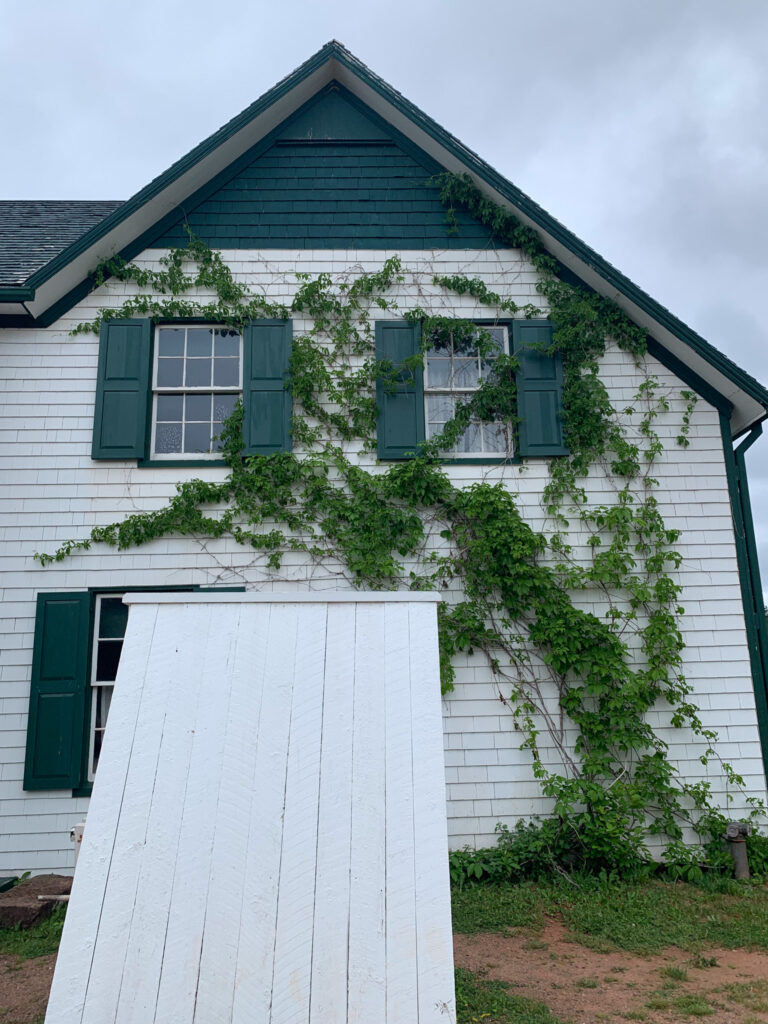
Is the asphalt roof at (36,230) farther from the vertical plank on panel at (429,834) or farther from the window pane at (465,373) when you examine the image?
the vertical plank on panel at (429,834)

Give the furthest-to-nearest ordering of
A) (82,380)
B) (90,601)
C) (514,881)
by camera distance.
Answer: (82,380)
(90,601)
(514,881)

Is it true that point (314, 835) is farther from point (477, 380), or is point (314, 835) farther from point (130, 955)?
point (477, 380)

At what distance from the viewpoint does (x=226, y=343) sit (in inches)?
334

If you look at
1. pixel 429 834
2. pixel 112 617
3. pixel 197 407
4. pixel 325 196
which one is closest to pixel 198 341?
pixel 197 407

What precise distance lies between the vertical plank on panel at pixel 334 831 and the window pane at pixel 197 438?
16.4ft

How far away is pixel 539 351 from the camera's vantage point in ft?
27.5

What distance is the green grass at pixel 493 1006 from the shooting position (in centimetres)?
431

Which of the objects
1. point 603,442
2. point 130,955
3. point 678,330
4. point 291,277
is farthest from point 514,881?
point 291,277

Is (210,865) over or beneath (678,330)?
beneath

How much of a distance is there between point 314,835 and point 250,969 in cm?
50

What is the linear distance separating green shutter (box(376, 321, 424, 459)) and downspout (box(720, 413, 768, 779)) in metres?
3.28

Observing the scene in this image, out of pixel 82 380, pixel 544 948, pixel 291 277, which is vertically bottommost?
pixel 544 948

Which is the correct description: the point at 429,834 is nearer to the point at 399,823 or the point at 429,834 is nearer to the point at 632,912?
the point at 399,823

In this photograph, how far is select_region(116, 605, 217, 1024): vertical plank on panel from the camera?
2809 millimetres
